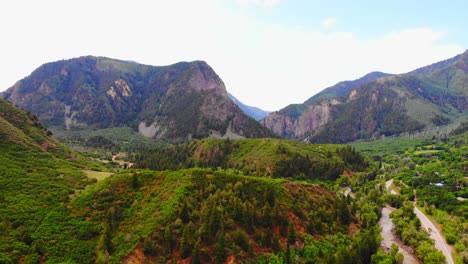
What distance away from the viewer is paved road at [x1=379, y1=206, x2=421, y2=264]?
93750 millimetres

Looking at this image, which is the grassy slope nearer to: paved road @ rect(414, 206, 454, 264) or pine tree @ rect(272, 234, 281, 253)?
A: pine tree @ rect(272, 234, 281, 253)

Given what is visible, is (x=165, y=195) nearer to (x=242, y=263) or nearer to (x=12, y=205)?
(x=242, y=263)

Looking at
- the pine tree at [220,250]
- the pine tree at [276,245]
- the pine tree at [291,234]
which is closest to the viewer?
the pine tree at [220,250]

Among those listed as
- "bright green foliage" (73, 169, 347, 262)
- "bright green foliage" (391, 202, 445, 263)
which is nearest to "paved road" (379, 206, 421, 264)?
"bright green foliage" (391, 202, 445, 263)

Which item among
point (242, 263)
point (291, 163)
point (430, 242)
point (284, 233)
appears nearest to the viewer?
point (242, 263)

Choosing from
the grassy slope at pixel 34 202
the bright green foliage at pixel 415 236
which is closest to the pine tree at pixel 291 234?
the bright green foliage at pixel 415 236

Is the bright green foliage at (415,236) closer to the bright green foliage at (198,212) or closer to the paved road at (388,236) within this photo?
the paved road at (388,236)

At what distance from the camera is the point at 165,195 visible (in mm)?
93938

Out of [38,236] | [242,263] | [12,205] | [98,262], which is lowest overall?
[242,263]

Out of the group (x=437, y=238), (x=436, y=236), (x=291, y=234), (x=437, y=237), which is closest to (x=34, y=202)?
(x=291, y=234)

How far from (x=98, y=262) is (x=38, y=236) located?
57.4ft

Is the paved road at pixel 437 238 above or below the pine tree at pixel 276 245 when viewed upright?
below

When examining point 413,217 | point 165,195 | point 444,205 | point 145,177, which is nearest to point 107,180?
point 145,177

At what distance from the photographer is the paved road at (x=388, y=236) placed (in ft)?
308
